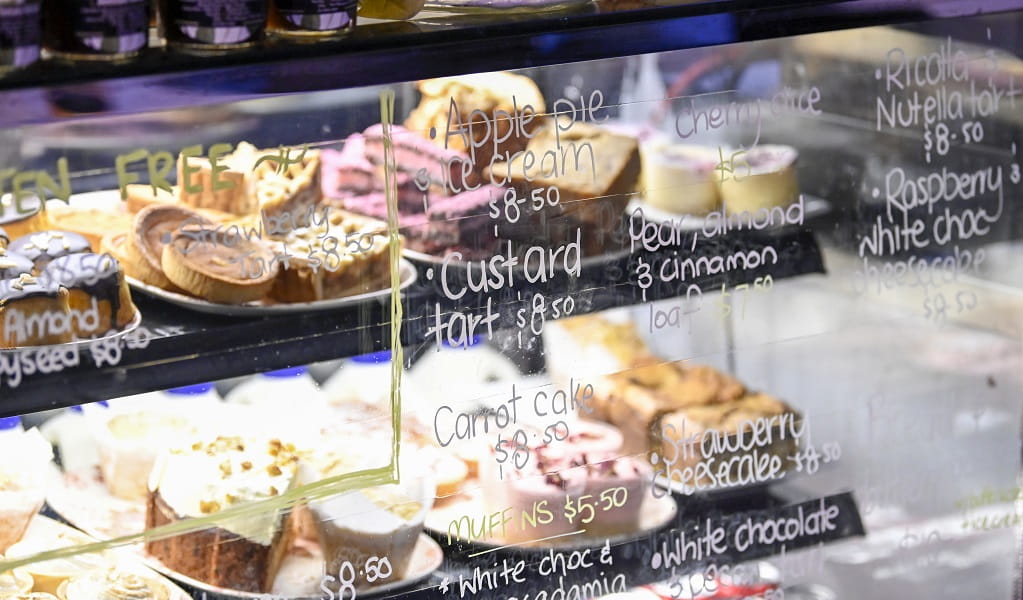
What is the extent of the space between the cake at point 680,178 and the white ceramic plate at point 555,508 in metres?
0.40

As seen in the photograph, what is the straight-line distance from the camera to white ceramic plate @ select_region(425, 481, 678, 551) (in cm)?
161

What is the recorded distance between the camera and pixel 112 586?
1.46 m

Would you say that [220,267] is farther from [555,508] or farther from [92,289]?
[555,508]

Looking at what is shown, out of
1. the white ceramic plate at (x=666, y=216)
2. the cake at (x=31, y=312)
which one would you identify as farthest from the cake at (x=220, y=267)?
the white ceramic plate at (x=666, y=216)

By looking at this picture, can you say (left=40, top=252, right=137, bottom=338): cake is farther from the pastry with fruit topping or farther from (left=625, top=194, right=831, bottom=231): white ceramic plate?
(left=625, top=194, right=831, bottom=231): white ceramic plate

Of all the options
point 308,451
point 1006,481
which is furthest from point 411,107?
point 1006,481

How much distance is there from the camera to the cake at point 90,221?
1.29 metres

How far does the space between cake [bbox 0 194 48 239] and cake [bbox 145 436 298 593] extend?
11.9 inches

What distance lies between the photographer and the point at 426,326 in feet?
5.00

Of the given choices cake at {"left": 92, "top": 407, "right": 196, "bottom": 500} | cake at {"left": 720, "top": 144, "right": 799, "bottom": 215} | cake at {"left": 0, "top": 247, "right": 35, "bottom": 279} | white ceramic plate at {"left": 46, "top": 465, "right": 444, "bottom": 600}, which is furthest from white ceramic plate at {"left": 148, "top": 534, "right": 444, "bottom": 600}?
cake at {"left": 720, "top": 144, "right": 799, "bottom": 215}

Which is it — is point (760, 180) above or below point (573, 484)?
above

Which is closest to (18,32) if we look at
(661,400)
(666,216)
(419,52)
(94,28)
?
(94,28)

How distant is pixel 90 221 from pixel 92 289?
→ 0.07 meters

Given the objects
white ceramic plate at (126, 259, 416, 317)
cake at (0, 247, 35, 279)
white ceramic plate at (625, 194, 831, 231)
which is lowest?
white ceramic plate at (126, 259, 416, 317)
